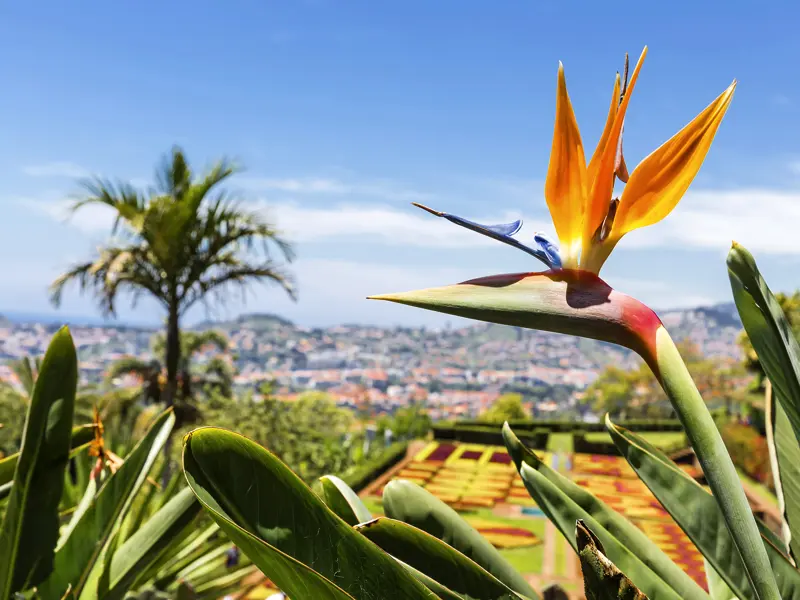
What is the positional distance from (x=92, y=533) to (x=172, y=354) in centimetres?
815

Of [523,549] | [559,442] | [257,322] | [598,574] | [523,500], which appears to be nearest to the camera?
[598,574]

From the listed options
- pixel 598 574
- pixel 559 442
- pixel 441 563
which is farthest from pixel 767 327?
pixel 559 442

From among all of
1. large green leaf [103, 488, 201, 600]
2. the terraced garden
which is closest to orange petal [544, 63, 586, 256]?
large green leaf [103, 488, 201, 600]

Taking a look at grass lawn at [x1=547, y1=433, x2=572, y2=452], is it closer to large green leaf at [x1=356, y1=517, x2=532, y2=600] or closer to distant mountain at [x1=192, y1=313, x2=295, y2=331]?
large green leaf at [x1=356, y1=517, x2=532, y2=600]

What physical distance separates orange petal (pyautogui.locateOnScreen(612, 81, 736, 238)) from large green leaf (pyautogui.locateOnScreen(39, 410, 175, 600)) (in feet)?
3.04

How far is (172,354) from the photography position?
8.73 meters

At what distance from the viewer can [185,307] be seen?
857 cm

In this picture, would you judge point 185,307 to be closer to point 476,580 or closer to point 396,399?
point 476,580

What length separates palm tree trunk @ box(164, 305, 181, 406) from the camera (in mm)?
8492

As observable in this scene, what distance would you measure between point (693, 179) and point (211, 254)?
842 centimetres

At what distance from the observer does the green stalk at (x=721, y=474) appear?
0.53m

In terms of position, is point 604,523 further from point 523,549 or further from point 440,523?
point 523,549

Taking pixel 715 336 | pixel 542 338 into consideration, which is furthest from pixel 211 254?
pixel 542 338

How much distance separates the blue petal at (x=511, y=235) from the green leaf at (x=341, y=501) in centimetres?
38
